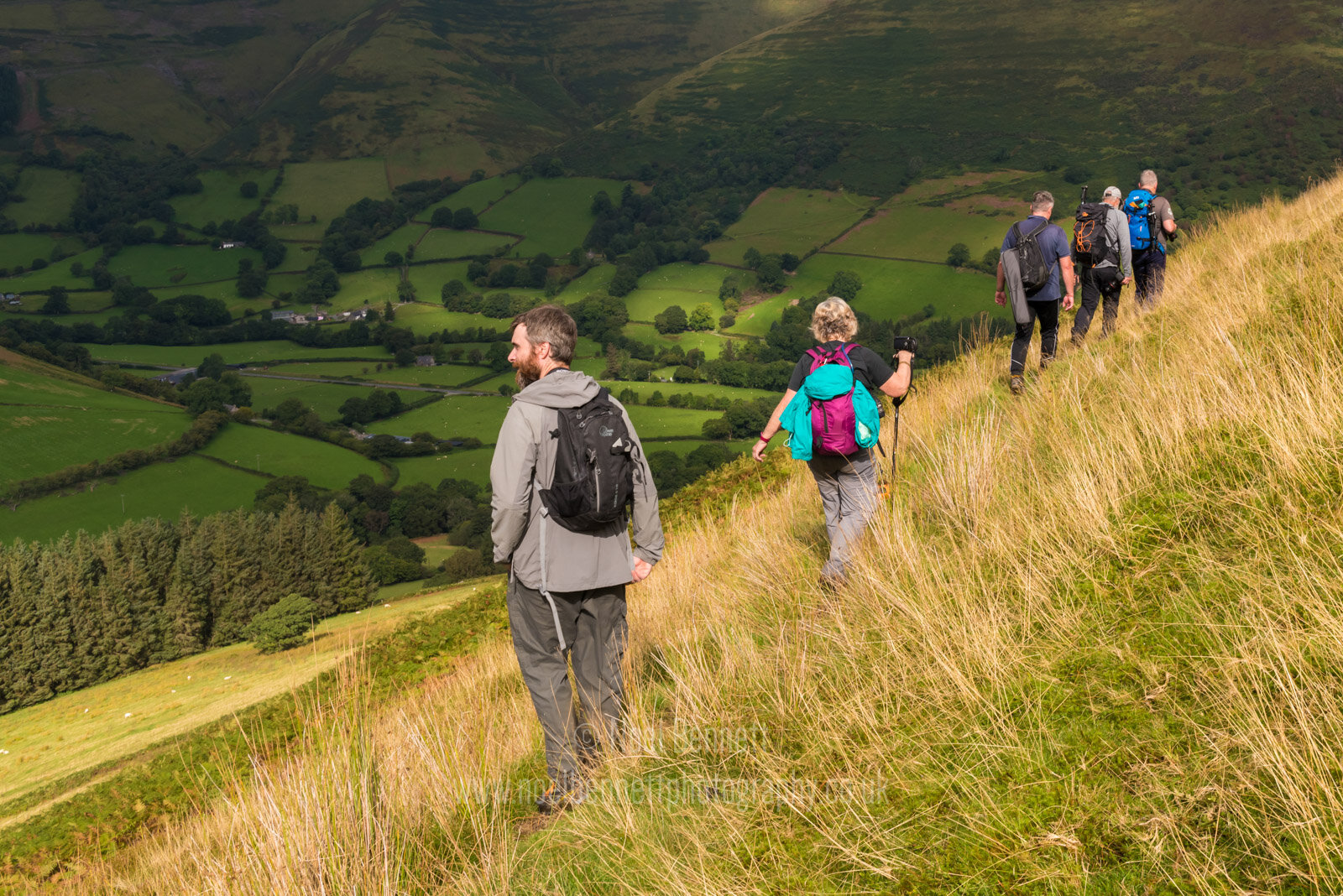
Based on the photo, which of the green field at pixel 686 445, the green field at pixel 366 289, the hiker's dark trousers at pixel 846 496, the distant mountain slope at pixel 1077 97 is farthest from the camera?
the green field at pixel 366 289

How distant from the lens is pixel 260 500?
64.2 metres

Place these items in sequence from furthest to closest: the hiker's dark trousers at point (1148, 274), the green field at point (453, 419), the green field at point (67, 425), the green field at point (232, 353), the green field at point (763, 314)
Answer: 1. the green field at point (232, 353)
2. the green field at point (763, 314)
3. the green field at point (453, 419)
4. the green field at point (67, 425)
5. the hiker's dark trousers at point (1148, 274)

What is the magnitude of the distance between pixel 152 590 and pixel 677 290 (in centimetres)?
9156

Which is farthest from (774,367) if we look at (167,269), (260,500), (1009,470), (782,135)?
(167,269)

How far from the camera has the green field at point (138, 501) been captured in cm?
6341

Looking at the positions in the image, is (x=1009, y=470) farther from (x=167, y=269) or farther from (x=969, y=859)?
(x=167, y=269)

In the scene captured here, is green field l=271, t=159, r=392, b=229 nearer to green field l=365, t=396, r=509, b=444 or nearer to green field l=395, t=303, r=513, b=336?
green field l=395, t=303, r=513, b=336

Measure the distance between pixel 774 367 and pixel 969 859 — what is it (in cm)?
8705

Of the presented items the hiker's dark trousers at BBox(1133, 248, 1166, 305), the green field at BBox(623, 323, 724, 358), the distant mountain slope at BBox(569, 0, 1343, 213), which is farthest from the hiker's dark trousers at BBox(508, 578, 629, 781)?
the distant mountain slope at BBox(569, 0, 1343, 213)

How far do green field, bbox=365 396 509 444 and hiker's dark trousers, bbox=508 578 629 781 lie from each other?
251 ft

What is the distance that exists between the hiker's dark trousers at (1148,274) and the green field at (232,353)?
357 feet

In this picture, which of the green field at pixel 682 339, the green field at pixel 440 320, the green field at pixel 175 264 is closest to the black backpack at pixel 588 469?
the green field at pixel 682 339

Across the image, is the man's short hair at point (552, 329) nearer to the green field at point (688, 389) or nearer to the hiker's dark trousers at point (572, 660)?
the hiker's dark trousers at point (572, 660)

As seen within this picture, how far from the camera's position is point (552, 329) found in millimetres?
3865
